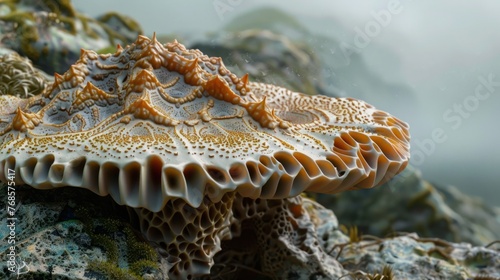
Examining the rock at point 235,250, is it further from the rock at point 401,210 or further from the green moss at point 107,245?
the rock at point 401,210

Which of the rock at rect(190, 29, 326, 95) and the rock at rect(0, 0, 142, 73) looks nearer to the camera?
the rock at rect(0, 0, 142, 73)

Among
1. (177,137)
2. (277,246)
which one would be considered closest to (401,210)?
(277,246)

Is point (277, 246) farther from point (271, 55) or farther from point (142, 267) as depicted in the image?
point (271, 55)

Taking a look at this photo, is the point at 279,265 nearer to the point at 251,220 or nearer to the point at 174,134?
the point at 251,220

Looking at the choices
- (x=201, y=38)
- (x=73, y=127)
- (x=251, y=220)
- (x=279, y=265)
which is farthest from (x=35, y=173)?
(x=201, y=38)

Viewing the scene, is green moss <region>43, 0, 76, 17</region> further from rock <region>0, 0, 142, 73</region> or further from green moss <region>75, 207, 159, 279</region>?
green moss <region>75, 207, 159, 279</region>

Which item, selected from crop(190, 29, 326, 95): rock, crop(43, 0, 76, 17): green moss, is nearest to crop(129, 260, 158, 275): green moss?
crop(43, 0, 76, 17): green moss

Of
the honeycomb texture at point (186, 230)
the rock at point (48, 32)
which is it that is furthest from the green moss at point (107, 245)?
the rock at point (48, 32)
